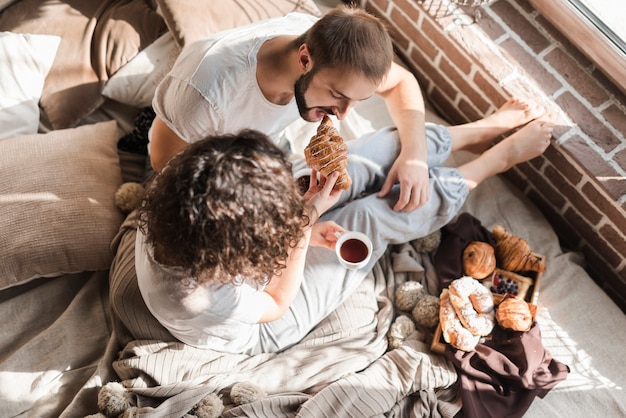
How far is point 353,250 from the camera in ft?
4.67

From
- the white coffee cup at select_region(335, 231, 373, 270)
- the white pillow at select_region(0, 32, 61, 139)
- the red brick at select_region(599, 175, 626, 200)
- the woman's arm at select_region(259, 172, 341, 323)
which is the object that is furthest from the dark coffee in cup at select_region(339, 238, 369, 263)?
the white pillow at select_region(0, 32, 61, 139)

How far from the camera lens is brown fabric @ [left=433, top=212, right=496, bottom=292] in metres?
1.63

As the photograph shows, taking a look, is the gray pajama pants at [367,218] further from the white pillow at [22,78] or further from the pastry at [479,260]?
the white pillow at [22,78]

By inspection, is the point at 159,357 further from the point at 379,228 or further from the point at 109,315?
the point at 379,228

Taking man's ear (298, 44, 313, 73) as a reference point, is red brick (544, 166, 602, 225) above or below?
below

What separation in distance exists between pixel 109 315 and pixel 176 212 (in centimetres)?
67

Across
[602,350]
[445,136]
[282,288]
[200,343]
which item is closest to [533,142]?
[445,136]

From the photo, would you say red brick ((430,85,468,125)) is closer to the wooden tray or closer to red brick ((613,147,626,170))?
red brick ((613,147,626,170))

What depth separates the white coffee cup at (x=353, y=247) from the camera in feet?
4.61

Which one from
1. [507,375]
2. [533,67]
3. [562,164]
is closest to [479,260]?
[507,375]

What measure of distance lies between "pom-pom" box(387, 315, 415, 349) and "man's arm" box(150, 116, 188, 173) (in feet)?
2.47

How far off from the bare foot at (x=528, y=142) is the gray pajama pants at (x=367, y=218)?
190 millimetres

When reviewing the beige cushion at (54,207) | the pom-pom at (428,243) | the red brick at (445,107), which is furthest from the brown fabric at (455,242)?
the beige cushion at (54,207)

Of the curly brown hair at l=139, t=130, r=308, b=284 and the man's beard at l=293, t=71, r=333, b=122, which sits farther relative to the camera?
the man's beard at l=293, t=71, r=333, b=122
